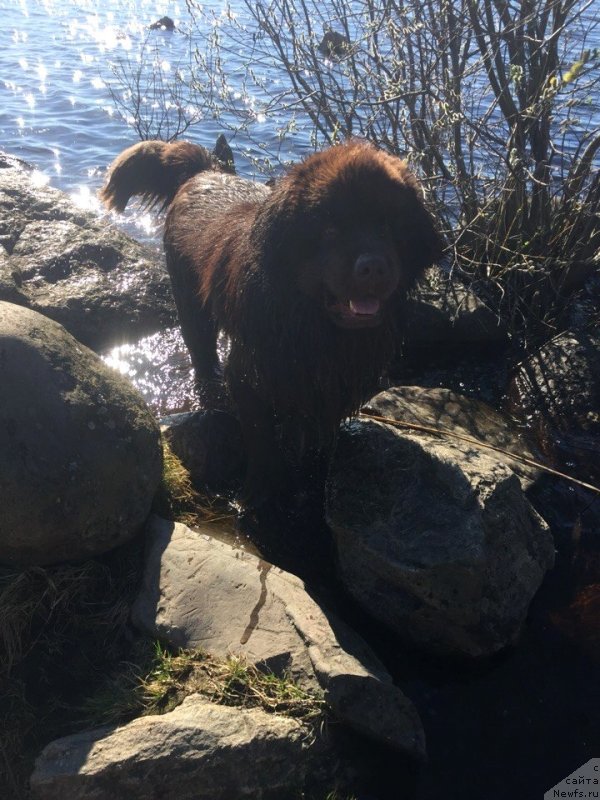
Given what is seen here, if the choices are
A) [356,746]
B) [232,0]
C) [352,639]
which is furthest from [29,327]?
[232,0]

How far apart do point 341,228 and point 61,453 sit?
1.53 m

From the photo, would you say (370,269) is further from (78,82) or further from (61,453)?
(78,82)

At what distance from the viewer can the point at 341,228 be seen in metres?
3.12

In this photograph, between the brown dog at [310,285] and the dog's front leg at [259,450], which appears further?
the dog's front leg at [259,450]

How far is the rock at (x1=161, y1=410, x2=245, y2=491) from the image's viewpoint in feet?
13.1

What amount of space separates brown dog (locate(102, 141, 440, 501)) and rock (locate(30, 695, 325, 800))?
4.88 ft

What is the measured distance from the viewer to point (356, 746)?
108 inches

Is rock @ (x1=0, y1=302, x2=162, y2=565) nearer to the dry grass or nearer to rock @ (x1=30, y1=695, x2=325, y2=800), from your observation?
the dry grass

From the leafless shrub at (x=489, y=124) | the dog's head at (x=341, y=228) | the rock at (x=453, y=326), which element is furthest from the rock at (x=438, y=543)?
the leafless shrub at (x=489, y=124)

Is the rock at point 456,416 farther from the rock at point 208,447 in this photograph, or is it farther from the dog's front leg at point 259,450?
the rock at point 208,447

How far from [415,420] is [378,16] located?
10.0 feet

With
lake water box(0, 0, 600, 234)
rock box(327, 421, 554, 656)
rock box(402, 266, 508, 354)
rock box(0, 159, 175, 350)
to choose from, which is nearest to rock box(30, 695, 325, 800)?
rock box(327, 421, 554, 656)

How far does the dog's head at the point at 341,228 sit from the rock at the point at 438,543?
80 cm

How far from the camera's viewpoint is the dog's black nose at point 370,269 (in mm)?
2938
